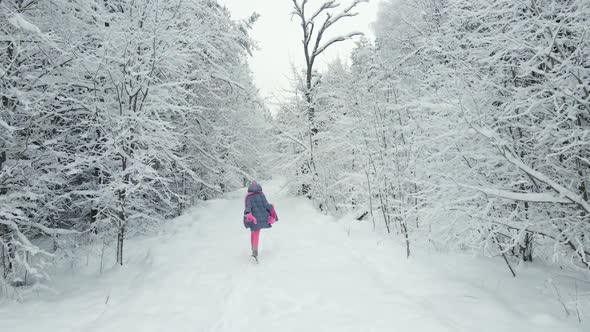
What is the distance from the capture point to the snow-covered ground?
13.0 ft

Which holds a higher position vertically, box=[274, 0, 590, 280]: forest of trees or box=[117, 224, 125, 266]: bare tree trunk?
box=[274, 0, 590, 280]: forest of trees

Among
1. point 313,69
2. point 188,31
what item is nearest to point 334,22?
point 313,69

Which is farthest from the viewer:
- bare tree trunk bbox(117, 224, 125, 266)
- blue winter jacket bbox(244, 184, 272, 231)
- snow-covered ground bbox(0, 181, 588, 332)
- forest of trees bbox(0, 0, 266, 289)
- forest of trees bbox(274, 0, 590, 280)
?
blue winter jacket bbox(244, 184, 272, 231)

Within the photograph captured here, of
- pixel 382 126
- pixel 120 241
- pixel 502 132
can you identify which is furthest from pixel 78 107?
pixel 502 132

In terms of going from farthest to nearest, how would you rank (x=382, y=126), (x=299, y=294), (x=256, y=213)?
(x=382, y=126)
(x=256, y=213)
(x=299, y=294)

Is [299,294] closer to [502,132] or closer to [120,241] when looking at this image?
[502,132]

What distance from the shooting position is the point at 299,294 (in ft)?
16.0

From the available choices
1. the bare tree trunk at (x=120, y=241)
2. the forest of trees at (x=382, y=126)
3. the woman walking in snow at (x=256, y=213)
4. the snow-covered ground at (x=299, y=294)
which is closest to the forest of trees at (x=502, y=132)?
the forest of trees at (x=382, y=126)

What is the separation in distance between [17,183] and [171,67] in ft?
12.6

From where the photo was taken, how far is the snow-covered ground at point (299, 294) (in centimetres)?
397

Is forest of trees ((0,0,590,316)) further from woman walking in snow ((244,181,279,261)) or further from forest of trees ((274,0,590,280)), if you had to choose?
woman walking in snow ((244,181,279,261))

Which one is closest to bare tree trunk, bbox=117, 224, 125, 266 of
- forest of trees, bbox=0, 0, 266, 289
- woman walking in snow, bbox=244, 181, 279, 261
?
forest of trees, bbox=0, 0, 266, 289

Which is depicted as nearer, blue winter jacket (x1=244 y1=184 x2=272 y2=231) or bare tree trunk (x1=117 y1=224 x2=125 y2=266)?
bare tree trunk (x1=117 y1=224 x2=125 y2=266)

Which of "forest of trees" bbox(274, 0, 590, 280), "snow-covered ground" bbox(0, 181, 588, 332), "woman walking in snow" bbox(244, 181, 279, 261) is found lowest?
"snow-covered ground" bbox(0, 181, 588, 332)
